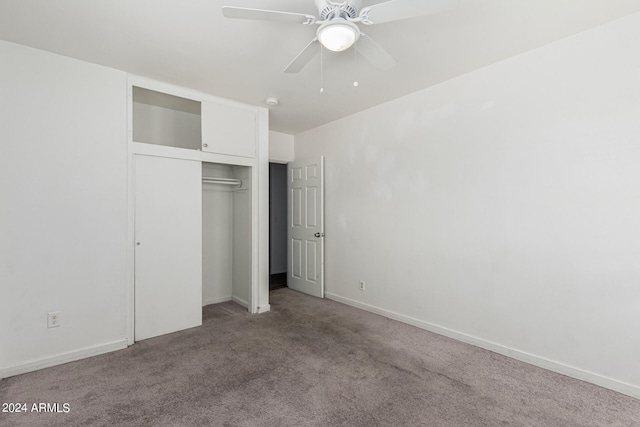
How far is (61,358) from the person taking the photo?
2.60m

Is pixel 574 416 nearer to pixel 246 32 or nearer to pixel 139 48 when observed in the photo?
pixel 246 32

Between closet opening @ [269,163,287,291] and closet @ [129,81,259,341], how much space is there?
6.50 ft

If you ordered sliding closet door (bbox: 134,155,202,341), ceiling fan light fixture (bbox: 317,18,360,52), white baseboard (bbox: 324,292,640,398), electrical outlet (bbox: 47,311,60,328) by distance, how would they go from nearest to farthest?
ceiling fan light fixture (bbox: 317,18,360,52) → white baseboard (bbox: 324,292,640,398) → electrical outlet (bbox: 47,311,60,328) → sliding closet door (bbox: 134,155,202,341)

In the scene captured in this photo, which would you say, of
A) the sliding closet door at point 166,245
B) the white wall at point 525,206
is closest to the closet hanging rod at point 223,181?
the sliding closet door at point 166,245

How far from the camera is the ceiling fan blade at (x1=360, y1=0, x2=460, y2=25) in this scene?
1.53 m

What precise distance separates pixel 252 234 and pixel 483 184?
8.69 ft

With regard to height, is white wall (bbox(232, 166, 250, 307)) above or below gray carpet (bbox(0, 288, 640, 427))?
above

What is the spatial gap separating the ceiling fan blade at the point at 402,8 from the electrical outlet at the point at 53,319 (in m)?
3.28

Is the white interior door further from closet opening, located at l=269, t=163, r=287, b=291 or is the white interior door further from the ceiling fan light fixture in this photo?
the ceiling fan light fixture

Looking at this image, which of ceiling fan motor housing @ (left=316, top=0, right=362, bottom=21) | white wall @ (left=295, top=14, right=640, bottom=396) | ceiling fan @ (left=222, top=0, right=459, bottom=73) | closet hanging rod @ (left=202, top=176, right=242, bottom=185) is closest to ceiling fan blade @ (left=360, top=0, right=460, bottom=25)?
ceiling fan @ (left=222, top=0, right=459, bottom=73)

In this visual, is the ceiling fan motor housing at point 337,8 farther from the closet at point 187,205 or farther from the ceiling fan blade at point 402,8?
the closet at point 187,205

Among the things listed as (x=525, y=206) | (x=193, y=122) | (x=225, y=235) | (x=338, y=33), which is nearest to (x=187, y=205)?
(x=225, y=235)

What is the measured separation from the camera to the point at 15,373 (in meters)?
2.41

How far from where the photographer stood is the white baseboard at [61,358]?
2.40 metres
